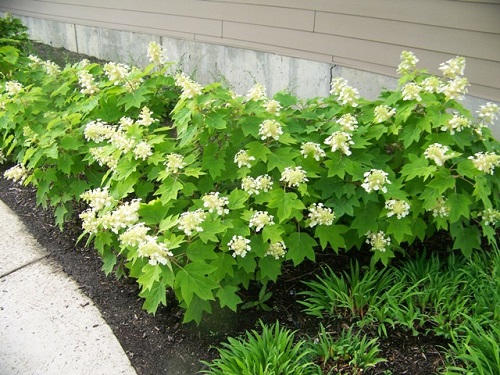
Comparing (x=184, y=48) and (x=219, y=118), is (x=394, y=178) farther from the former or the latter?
(x=184, y=48)

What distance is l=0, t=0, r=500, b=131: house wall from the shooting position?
13.6 ft

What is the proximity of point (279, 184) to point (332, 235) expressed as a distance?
0.42 metres

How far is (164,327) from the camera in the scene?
322 cm

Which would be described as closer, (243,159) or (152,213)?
(152,213)

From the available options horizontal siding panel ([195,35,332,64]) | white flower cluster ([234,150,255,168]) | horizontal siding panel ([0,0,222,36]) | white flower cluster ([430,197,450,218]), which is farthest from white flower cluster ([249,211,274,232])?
horizontal siding panel ([0,0,222,36])

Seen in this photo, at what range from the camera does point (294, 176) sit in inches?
114

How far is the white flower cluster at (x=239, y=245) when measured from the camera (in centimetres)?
280

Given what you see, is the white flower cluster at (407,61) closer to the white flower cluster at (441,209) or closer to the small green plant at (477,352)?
the white flower cluster at (441,209)

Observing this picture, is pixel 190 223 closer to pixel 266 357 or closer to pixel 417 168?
pixel 266 357

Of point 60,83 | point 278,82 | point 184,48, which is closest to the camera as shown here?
point 60,83

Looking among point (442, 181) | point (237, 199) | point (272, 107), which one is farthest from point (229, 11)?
point (442, 181)

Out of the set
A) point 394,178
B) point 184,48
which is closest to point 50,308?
point 394,178

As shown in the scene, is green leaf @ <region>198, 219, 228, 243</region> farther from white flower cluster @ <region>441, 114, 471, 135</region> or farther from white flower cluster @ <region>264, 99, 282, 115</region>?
white flower cluster @ <region>441, 114, 471, 135</region>

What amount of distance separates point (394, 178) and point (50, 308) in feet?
7.64
